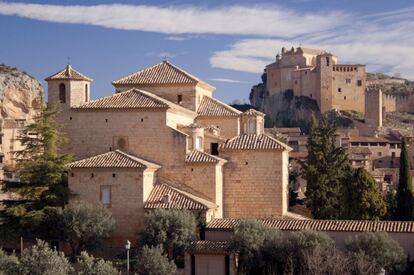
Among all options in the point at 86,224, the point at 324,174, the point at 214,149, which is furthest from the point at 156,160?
the point at 324,174

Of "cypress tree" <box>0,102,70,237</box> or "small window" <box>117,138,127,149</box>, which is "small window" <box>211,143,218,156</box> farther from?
"cypress tree" <box>0,102,70,237</box>

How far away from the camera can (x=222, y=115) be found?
30922 millimetres

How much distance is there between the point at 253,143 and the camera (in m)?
27.7

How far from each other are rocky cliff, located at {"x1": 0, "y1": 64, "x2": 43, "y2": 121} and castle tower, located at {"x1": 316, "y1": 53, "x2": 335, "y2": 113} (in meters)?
31.7

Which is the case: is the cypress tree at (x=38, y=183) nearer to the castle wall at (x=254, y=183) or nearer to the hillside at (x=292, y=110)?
the castle wall at (x=254, y=183)

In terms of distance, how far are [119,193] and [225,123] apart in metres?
7.14

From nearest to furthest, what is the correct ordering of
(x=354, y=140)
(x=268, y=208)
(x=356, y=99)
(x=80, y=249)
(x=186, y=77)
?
(x=80, y=249)
(x=268, y=208)
(x=186, y=77)
(x=354, y=140)
(x=356, y=99)

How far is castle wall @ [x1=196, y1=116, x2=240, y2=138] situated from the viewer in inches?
1212

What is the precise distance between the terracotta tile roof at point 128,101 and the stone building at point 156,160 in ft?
0.13

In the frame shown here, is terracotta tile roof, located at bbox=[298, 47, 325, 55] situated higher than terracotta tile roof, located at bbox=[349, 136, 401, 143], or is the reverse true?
terracotta tile roof, located at bbox=[298, 47, 325, 55]

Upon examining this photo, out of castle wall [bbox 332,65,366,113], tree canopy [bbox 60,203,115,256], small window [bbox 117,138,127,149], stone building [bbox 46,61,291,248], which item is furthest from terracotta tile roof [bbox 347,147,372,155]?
tree canopy [bbox 60,203,115,256]

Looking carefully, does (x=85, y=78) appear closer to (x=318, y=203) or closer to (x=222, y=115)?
(x=222, y=115)

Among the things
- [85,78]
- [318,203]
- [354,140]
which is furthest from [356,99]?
[85,78]

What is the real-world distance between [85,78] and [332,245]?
40.3 ft
